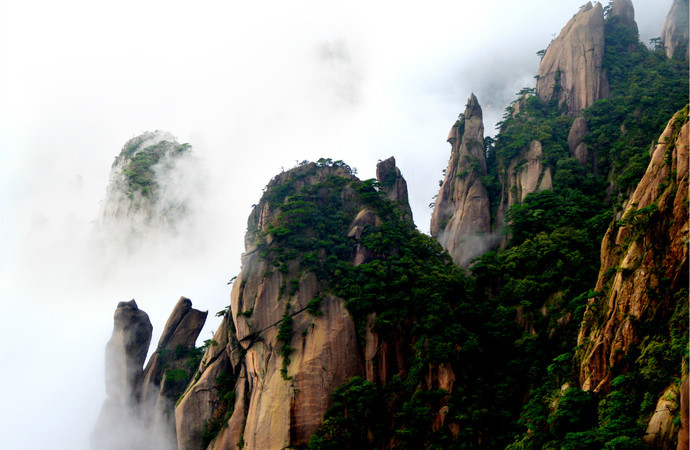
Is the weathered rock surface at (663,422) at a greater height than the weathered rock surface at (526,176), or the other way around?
the weathered rock surface at (526,176)

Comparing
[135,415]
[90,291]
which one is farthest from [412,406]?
[90,291]

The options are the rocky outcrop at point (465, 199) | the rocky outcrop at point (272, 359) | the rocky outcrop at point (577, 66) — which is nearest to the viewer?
the rocky outcrop at point (272, 359)

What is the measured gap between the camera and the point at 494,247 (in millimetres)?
48875

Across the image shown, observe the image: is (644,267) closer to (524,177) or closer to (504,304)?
(504,304)

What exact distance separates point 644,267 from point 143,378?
119ft

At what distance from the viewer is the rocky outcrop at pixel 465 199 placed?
50.8 metres

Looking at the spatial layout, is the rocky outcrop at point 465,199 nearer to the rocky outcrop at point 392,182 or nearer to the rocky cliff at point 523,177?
the rocky cliff at point 523,177

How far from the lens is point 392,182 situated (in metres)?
56.3

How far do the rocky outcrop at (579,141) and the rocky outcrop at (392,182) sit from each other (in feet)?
52.6

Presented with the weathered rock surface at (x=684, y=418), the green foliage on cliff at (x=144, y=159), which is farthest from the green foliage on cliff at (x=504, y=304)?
the green foliage on cliff at (x=144, y=159)

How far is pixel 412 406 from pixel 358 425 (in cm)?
342

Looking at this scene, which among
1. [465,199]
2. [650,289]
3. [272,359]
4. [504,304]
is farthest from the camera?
[465,199]

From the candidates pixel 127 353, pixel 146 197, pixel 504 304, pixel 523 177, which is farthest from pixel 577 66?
pixel 146 197

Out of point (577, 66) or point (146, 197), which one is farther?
point (146, 197)
